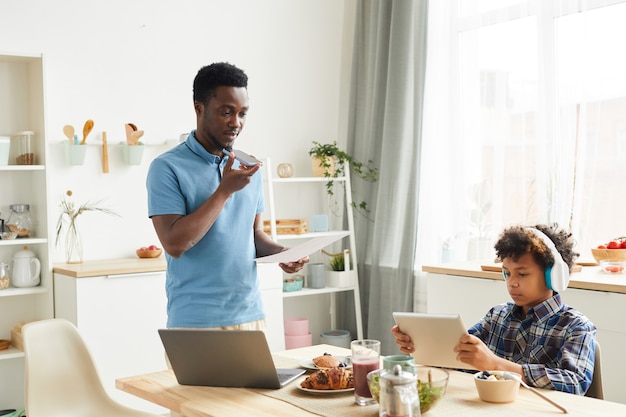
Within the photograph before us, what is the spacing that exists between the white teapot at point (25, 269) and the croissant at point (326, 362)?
2.17 m

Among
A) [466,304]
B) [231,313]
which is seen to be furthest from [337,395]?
[466,304]

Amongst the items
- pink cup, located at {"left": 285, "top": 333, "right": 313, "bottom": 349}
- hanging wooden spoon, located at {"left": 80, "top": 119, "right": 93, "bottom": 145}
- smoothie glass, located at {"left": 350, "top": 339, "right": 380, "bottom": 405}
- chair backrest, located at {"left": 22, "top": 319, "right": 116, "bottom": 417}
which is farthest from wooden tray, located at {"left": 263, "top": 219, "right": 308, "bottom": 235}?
smoothie glass, located at {"left": 350, "top": 339, "right": 380, "bottom": 405}

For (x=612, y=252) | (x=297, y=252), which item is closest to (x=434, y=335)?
(x=297, y=252)

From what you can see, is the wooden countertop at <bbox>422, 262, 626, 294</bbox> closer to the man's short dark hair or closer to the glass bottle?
the man's short dark hair

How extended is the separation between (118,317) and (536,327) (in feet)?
7.25

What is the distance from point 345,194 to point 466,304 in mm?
1734

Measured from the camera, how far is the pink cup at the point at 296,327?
4656mm

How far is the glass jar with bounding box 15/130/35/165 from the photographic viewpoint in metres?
3.81

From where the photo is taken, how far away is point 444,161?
448 cm

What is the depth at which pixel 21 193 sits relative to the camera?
3945mm

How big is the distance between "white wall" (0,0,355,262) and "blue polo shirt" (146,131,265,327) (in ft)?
5.85

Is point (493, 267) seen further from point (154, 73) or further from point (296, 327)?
point (154, 73)

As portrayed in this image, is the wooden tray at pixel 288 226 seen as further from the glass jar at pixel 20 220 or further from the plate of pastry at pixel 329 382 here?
the plate of pastry at pixel 329 382

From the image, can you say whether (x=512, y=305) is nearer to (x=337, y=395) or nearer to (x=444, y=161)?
(x=337, y=395)
